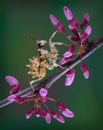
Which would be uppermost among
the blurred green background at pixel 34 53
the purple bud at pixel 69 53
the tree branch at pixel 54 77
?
the blurred green background at pixel 34 53

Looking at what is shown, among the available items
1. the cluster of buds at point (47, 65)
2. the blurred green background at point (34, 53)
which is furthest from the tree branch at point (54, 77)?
the blurred green background at point (34, 53)

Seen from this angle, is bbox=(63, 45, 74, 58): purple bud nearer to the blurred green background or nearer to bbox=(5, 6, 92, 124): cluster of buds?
bbox=(5, 6, 92, 124): cluster of buds

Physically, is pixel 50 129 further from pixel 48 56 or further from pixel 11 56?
pixel 48 56

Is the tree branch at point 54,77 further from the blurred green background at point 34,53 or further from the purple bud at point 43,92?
the blurred green background at point 34,53

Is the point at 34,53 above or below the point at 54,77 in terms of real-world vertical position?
above

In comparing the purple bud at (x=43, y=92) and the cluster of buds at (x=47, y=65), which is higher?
the cluster of buds at (x=47, y=65)

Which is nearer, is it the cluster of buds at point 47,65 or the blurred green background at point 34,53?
the cluster of buds at point 47,65

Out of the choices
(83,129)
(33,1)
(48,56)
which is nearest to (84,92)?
(83,129)

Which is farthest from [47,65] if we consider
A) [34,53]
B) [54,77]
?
[34,53]

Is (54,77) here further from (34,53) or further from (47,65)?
(34,53)
